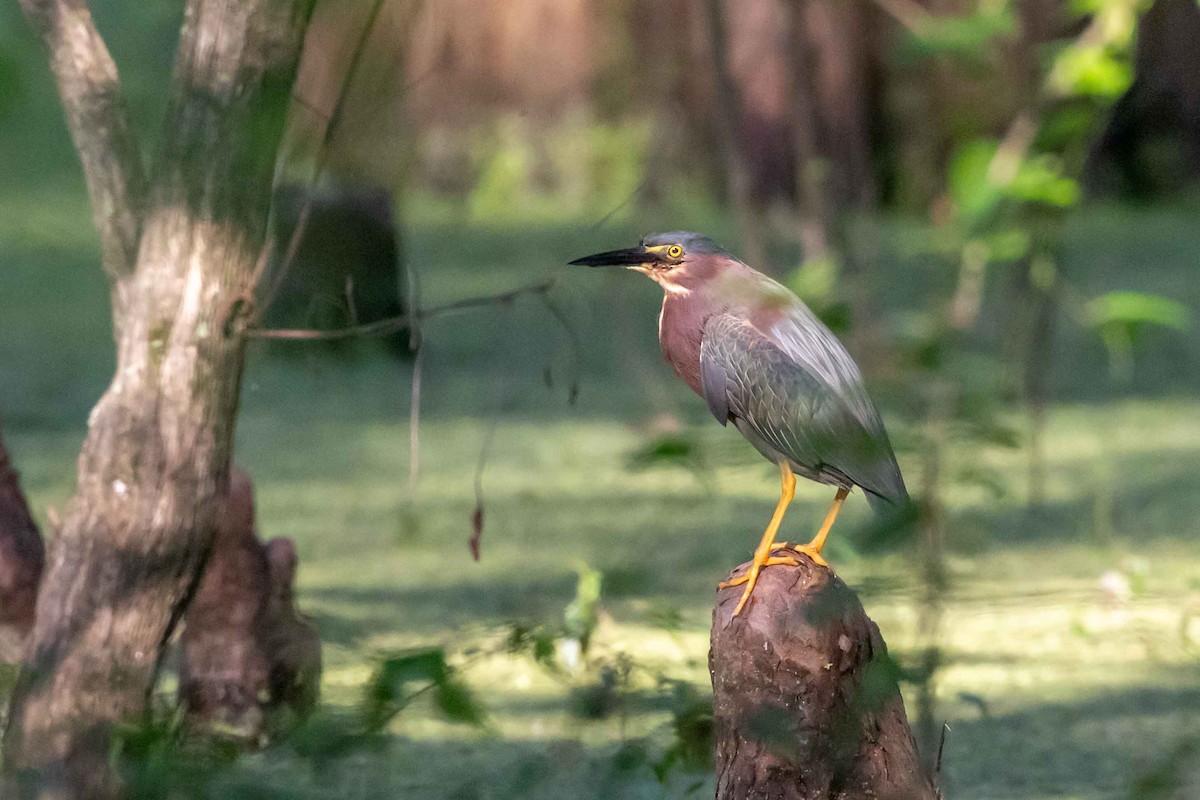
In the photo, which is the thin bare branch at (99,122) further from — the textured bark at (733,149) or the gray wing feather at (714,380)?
the textured bark at (733,149)

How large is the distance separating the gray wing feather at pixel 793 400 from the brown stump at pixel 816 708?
10 centimetres

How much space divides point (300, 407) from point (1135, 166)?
5248 millimetres

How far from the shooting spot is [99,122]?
168cm

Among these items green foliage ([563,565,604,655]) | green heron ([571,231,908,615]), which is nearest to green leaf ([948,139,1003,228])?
green foliage ([563,565,604,655])

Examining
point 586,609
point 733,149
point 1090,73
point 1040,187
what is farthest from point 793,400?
point 733,149

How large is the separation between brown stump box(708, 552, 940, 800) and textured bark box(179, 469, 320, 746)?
74 cm

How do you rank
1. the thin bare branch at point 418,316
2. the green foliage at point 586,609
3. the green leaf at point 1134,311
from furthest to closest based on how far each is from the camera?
the green leaf at point 1134,311 → the green foliage at point 586,609 → the thin bare branch at point 418,316

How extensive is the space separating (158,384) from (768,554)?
591 mm

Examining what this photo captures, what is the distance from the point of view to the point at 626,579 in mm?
1289

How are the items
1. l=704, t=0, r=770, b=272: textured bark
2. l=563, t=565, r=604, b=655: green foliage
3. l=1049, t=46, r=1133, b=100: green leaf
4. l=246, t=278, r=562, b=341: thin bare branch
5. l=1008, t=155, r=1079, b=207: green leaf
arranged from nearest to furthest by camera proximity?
l=246, t=278, r=562, b=341: thin bare branch
l=563, t=565, r=604, b=655: green foliage
l=1008, t=155, r=1079, b=207: green leaf
l=1049, t=46, r=1133, b=100: green leaf
l=704, t=0, r=770, b=272: textured bark

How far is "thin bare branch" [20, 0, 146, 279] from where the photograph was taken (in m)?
1.68

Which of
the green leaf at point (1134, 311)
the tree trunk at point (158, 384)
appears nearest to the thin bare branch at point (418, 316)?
the tree trunk at point (158, 384)

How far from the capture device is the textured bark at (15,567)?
1923 millimetres

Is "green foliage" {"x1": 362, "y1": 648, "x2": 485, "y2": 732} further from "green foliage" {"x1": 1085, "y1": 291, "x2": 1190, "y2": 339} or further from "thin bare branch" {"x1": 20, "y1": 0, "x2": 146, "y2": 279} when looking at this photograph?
"green foliage" {"x1": 1085, "y1": 291, "x2": 1190, "y2": 339}
